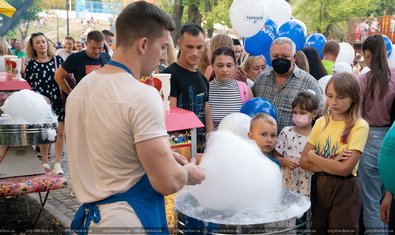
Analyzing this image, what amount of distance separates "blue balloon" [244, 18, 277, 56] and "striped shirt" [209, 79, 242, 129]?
1.91 m

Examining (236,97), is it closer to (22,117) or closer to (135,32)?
(22,117)

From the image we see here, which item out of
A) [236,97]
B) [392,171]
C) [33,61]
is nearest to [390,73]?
[236,97]

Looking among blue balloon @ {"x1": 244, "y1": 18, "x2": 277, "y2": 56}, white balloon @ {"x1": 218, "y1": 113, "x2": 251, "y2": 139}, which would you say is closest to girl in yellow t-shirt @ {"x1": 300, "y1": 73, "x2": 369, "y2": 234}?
white balloon @ {"x1": 218, "y1": 113, "x2": 251, "y2": 139}

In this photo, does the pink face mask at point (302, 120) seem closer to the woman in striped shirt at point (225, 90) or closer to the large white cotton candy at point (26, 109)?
the woman in striped shirt at point (225, 90)

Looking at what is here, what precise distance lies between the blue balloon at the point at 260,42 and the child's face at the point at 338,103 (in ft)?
8.90

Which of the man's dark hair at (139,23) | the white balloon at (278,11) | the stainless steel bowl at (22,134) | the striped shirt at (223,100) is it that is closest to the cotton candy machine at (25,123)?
the stainless steel bowl at (22,134)

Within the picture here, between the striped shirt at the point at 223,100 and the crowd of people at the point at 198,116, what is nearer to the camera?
the crowd of people at the point at 198,116

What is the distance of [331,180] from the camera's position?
2641 mm

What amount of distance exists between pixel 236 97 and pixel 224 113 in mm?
171

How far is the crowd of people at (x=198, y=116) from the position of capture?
150 centimetres

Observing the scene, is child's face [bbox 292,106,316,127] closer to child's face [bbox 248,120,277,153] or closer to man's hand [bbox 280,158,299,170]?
man's hand [bbox 280,158,299,170]

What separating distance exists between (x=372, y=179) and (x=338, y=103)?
132 cm

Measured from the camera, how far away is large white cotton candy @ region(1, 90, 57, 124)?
3.27 metres

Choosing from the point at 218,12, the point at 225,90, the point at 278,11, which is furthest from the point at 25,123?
the point at 218,12
